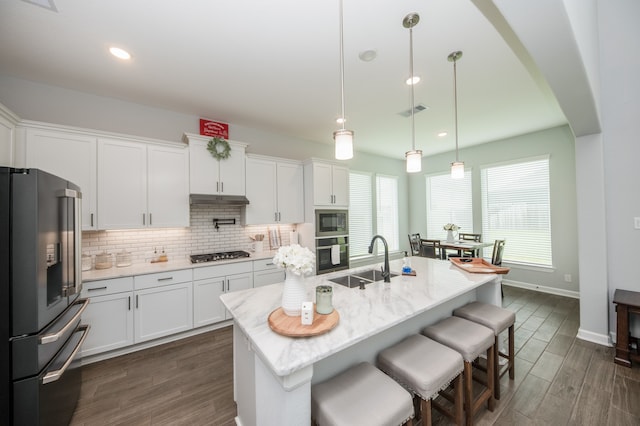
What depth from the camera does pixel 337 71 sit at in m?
2.64

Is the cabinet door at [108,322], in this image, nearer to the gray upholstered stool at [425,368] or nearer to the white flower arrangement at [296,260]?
the white flower arrangement at [296,260]

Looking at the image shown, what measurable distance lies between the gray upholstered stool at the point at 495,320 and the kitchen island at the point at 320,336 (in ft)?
0.60

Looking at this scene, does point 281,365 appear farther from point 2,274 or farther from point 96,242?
point 96,242

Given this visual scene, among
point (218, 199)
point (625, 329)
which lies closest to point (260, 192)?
point (218, 199)

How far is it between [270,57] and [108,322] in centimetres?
326

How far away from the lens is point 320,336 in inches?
49.1

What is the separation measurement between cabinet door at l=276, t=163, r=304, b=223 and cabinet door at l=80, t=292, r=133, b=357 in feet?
7.41

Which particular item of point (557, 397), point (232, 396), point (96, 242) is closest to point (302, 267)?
point (232, 396)

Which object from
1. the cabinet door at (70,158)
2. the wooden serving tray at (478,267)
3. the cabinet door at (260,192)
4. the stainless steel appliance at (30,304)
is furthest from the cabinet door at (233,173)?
the wooden serving tray at (478,267)

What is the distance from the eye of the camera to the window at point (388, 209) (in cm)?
630

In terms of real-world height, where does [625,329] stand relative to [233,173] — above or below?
below

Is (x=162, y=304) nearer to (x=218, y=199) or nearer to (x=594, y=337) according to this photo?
(x=218, y=199)

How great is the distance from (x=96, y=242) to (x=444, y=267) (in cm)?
414

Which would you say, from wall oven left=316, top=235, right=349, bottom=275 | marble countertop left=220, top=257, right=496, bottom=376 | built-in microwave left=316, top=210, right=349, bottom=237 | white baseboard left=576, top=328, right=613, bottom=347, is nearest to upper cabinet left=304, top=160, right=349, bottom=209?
built-in microwave left=316, top=210, right=349, bottom=237
